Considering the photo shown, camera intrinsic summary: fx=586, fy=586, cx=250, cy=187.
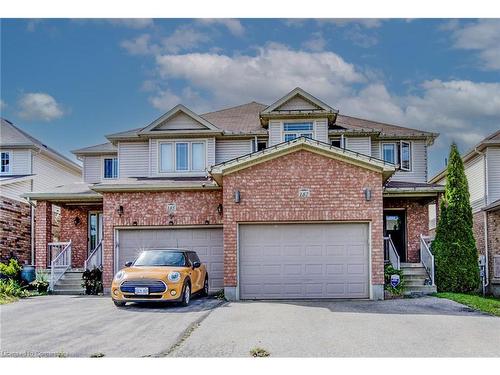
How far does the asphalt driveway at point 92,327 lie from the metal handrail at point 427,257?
6.56m

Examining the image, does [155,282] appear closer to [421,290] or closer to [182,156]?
[182,156]

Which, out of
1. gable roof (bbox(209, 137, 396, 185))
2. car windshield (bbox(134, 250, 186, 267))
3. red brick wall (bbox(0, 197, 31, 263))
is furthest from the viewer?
red brick wall (bbox(0, 197, 31, 263))

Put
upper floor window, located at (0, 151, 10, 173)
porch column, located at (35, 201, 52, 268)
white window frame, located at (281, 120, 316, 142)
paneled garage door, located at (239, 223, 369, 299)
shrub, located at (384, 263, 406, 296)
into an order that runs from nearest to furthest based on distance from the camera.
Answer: paneled garage door, located at (239, 223, 369, 299) < shrub, located at (384, 263, 406, 296) < porch column, located at (35, 201, 52, 268) < white window frame, located at (281, 120, 316, 142) < upper floor window, located at (0, 151, 10, 173)

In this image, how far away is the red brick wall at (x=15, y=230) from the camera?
22141 millimetres

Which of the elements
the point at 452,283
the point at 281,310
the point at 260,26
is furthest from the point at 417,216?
the point at 260,26

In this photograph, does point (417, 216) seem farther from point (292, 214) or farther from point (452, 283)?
point (292, 214)

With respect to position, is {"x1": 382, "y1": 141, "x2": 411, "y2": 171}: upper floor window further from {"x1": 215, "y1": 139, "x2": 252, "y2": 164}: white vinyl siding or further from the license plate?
Result: the license plate

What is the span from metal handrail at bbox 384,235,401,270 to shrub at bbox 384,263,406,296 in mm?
460

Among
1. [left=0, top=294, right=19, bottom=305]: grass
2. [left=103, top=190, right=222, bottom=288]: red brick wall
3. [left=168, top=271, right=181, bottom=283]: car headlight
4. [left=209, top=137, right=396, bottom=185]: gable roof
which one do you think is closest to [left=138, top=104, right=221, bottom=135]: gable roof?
[left=103, top=190, right=222, bottom=288]: red brick wall

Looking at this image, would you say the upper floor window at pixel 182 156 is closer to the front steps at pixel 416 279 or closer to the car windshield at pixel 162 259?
the car windshield at pixel 162 259

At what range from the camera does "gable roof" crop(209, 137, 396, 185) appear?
15.2m

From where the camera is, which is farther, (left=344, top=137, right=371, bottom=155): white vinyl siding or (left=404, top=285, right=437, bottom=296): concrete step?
(left=344, top=137, right=371, bottom=155): white vinyl siding

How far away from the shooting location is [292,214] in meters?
15.4
